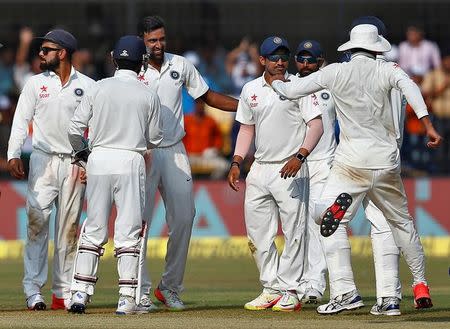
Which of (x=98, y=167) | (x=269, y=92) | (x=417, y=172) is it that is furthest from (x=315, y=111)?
(x=417, y=172)

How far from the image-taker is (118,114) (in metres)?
11.8

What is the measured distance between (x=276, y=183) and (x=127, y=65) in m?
1.74

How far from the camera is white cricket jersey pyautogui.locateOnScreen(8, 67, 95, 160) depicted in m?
12.8

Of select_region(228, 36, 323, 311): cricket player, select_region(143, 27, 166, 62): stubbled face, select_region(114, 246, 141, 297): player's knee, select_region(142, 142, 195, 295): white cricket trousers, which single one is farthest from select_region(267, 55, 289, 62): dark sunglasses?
select_region(114, 246, 141, 297): player's knee

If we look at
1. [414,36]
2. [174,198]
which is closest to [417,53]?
[414,36]

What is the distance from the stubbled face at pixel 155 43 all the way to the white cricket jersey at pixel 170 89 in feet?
0.37

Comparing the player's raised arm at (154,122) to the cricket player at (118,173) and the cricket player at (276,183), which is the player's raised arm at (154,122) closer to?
the cricket player at (118,173)

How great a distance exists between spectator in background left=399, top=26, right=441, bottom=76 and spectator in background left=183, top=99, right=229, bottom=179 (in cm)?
306

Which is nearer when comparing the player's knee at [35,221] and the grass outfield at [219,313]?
the grass outfield at [219,313]

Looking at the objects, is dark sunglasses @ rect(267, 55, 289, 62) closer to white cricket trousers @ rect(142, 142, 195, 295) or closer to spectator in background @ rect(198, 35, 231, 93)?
white cricket trousers @ rect(142, 142, 195, 295)

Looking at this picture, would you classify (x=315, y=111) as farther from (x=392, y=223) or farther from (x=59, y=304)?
(x=59, y=304)

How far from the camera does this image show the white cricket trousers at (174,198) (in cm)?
1276

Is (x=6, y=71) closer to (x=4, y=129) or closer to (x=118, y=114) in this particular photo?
(x=4, y=129)


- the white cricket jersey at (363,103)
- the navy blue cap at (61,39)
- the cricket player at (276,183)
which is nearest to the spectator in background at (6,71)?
the navy blue cap at (61,39)
